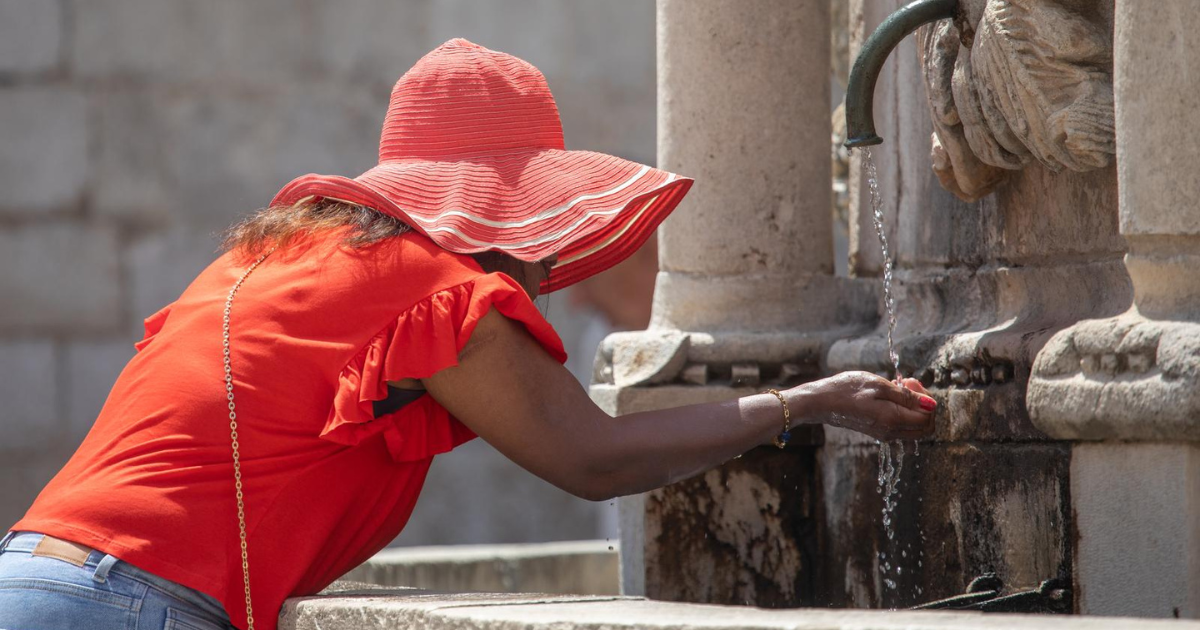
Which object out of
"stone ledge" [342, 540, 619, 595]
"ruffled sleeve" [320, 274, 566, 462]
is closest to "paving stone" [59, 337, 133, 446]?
"stone ledge" [342, 540, 619, 595]

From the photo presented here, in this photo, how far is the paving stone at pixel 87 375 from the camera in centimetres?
652

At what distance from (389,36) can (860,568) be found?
13.8ft

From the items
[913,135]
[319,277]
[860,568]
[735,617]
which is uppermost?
[913,135]

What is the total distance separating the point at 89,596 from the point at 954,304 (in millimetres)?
1539

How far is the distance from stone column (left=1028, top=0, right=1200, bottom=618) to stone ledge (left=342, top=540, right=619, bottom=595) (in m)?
2.38

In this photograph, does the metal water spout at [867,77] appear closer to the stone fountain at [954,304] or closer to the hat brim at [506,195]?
the stone fountain at [954,304]

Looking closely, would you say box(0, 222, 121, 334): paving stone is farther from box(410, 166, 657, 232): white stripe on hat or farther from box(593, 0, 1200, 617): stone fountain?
box(410, 166, 657, 232): white stripe on hat

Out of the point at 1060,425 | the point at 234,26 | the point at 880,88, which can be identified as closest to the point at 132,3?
the point at 234,26

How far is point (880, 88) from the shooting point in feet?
10.3

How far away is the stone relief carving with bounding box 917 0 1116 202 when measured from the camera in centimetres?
238

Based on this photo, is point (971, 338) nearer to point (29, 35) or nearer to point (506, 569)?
point (506, 569)

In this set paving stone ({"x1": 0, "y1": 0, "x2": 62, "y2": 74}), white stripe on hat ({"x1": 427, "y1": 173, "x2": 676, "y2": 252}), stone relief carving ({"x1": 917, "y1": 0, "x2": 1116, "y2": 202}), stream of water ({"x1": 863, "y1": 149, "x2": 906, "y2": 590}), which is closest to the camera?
white stripe on hat ({"x1": 427, "y1": 173, "x2": 676, "y2": 252})

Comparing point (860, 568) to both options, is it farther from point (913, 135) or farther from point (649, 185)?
point (649, 185)

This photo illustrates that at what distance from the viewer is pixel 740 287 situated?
127 inches
